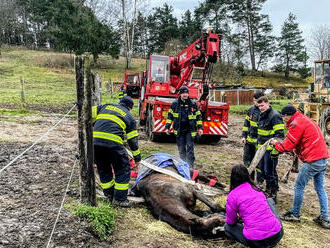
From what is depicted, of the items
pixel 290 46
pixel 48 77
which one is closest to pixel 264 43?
pixel 290 46

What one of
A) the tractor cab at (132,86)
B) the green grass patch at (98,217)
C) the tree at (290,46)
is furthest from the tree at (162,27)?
the green grass patch at (98,217)

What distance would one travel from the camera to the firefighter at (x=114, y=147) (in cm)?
465

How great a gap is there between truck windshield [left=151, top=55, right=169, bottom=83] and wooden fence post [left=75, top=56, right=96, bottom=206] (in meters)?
7.25

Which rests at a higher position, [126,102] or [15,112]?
[126,102]

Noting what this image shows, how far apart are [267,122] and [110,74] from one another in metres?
33.6

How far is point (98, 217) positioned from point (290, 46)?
47831 millimetres

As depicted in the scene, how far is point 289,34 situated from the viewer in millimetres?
46281

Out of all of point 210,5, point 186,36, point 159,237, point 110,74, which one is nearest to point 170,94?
point 159,237

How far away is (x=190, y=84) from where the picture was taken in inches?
415

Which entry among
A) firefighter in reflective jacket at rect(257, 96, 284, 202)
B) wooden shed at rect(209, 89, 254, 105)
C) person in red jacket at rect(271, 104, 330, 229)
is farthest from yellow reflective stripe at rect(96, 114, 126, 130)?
wooden shed at rect(209, 89, 254, 105)

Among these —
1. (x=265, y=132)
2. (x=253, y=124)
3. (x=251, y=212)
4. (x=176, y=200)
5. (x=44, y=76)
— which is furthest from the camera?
(x=44, y=76)

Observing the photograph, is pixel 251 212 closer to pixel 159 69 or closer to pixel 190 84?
pixel 190 84

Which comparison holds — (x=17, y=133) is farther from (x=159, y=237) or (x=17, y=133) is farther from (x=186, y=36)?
(x=186, y=36)

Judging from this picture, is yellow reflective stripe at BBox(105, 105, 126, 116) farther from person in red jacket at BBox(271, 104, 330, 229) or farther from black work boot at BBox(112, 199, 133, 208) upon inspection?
person in red jacket at BBox(271, 104, 330, 229)
